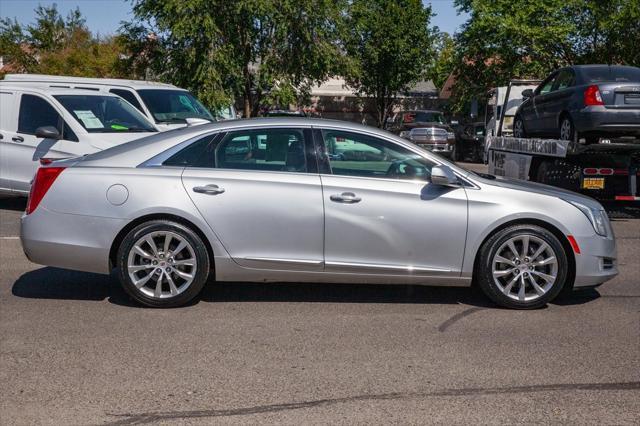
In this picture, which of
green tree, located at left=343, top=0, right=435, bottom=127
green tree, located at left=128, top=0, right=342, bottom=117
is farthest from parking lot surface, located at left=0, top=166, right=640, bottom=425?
green tree, located at left=343, top=0, right=435, bottom=127

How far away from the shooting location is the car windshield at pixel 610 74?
11852 millimetres

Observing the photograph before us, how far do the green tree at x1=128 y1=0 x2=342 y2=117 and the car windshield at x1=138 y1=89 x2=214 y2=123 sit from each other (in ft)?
35.0

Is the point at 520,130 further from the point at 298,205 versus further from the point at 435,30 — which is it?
the point at 435,30

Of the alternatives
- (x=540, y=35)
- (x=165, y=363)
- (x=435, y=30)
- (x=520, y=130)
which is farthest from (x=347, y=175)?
(x=435, y=30)

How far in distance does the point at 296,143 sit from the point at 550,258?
2301 mm

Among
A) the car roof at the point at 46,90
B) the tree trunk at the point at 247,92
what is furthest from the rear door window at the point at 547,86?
the tree trunk at the point at 247,92

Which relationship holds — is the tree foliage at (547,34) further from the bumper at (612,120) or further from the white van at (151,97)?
the bumper at (612,120)

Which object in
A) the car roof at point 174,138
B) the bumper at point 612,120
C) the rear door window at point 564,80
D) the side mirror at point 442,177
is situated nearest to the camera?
the side mirror at point 442,177

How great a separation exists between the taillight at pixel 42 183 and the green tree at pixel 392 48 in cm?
3709

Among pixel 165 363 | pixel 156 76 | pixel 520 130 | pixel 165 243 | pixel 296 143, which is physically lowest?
pixel 165 363

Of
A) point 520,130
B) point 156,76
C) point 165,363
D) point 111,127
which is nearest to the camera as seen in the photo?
point 165,363

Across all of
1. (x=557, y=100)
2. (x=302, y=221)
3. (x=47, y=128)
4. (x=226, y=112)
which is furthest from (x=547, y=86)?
(x=226, y=112)

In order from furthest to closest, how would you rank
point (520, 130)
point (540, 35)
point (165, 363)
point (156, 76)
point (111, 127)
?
point (540, 35) → point (156, 76) → point (520, 130) → point (111, 127) → point (165, 363)

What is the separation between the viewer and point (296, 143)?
6.78 metres
